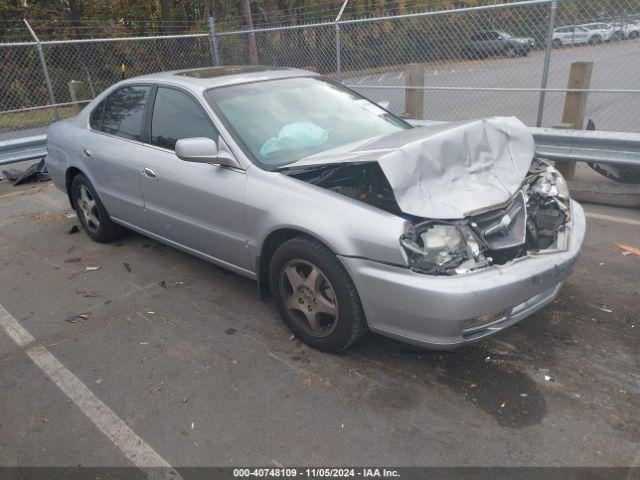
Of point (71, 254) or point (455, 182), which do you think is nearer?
point (455, 182)

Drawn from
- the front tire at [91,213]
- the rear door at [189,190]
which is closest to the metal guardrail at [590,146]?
the rear door at [189,190]

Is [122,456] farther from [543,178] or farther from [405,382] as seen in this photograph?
[543,178]

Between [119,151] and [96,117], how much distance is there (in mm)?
772

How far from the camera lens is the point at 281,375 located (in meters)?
3.04

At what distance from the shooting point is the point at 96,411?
2.85 m

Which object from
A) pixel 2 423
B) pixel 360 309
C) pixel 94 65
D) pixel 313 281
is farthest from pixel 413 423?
pixel 94 65

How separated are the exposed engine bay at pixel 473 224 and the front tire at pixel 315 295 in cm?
43

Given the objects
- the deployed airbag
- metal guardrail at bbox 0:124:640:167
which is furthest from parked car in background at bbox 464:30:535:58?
the deployed airbag

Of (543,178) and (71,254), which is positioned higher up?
(543,178)

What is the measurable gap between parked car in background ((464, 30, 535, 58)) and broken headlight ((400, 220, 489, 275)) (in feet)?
16.5

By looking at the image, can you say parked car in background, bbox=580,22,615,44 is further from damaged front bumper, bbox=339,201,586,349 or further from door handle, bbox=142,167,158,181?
door handle, bbox=142,167,158,181

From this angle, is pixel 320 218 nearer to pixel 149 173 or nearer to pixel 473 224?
pixel 473 224

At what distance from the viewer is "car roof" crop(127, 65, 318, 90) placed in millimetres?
3945

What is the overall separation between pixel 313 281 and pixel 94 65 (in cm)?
1411
